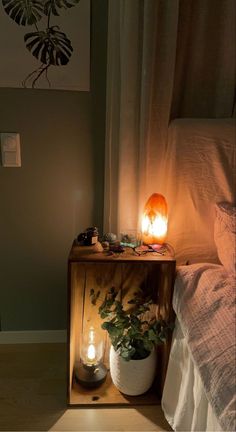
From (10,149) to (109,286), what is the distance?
79 centimetres

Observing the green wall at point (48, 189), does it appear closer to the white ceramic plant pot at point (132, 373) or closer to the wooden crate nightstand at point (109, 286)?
the wooden crate nightstand at point (109, 286)

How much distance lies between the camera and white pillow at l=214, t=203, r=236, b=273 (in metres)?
1.21

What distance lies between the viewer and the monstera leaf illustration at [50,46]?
1.34m

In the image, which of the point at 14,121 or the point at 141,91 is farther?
the point at 14,121

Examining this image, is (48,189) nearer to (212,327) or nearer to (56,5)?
(56,5)

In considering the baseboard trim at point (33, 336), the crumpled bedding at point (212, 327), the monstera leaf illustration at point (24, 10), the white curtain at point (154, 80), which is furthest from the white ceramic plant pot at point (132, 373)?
the monstera leaf illustration at point (24, 10)

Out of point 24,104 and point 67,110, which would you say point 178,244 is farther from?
point 24,104

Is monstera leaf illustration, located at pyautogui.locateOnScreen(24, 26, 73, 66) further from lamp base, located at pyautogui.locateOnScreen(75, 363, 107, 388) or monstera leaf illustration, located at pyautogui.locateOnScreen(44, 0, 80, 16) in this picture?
lamp base, located at pyautogui.locateOnScreen(75, 363, 107, 388)

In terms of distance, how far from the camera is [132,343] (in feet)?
4.51

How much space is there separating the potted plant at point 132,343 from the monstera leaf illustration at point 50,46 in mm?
1081

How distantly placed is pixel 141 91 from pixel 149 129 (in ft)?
0.51

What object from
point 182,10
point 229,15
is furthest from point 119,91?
point 229,15

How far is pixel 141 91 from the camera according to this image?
131 centimetres

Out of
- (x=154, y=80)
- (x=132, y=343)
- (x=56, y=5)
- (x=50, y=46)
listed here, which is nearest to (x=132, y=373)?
(x=132, y=343)
